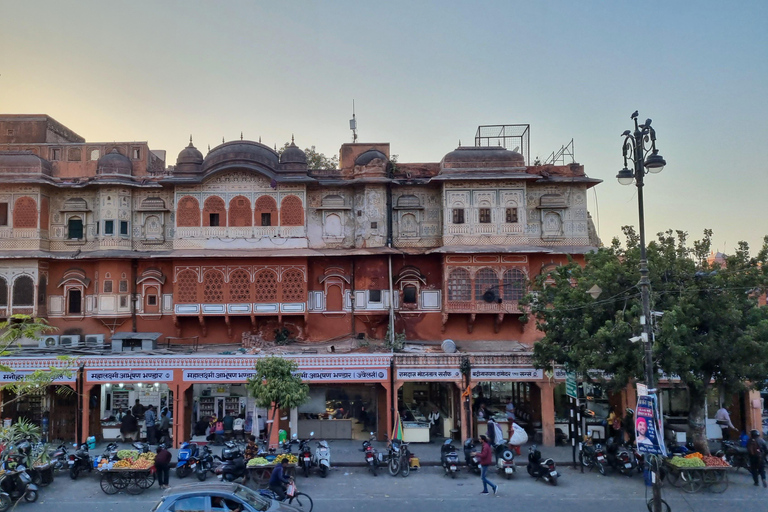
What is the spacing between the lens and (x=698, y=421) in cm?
1557

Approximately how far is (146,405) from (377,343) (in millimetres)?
9293

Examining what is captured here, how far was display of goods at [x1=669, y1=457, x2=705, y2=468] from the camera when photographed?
13.8 metres

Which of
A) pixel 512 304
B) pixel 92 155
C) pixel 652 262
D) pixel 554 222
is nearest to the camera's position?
pixel 652 262

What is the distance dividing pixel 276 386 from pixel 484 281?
1029 centimetres

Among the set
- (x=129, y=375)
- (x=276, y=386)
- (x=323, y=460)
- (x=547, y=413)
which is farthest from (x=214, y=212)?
(x=547, y=413)

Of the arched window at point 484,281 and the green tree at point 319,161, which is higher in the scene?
the green tree at point 319,161

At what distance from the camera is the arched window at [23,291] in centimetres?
2230

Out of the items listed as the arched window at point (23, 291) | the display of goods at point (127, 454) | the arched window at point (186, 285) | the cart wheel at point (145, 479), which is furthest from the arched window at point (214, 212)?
the cart wheel at point (145, 479)

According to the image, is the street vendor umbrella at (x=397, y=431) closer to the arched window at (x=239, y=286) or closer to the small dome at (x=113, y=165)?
the arched window at (x=239, y=286)

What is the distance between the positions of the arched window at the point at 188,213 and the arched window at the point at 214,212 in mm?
344

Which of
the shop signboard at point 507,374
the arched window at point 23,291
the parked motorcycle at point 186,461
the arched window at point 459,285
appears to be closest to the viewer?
the parked motorcycle at point 186,461

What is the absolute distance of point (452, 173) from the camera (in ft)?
76.1

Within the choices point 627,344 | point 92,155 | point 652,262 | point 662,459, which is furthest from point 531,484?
point 92,155

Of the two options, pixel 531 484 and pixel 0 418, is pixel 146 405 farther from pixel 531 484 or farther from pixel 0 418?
pixel 531 484
